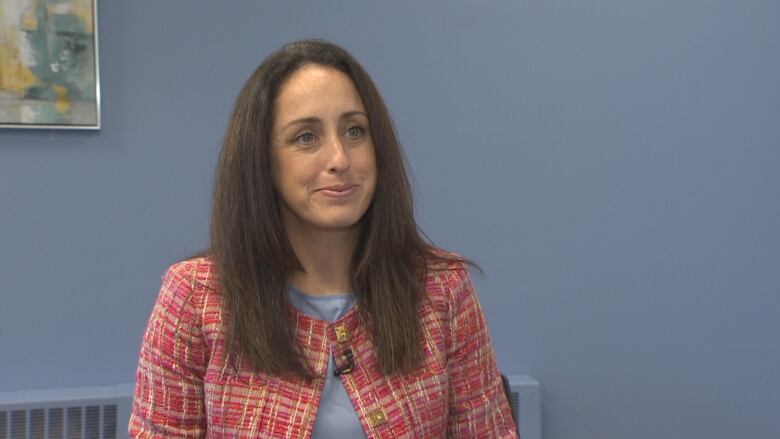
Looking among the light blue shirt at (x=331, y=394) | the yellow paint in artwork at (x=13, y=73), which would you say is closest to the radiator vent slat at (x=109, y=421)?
the yellow paint in artwork at (x=13, y=73)

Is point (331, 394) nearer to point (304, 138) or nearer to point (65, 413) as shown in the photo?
point (304, 138)

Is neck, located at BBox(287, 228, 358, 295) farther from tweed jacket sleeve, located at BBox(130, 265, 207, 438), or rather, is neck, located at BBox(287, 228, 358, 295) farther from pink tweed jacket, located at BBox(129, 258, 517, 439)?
tweed jacket sleeve, located at BBox(130, 265, 207, 438)

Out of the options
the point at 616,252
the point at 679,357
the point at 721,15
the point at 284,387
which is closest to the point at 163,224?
the point at 284,387

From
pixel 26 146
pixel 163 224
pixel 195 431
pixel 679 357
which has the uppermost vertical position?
pixel 26 146

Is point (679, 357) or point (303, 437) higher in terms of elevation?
point (303, 437)

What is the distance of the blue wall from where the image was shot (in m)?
2.01

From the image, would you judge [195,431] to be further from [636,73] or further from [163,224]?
[636,73]

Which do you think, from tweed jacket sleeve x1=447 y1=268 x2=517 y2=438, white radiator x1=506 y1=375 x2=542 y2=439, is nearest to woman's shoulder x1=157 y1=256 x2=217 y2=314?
tweed jacket sleeve x1=447 y1=268 x2=517 y2=438

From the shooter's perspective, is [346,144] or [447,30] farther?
[447,30]

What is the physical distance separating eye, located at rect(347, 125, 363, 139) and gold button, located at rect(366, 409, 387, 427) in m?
0.39

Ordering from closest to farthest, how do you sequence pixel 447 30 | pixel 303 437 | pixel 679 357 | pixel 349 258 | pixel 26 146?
pixel 303 437 → pixel 349 258 → pixel 26 146 → pixel 447 30 → pixel 679 357

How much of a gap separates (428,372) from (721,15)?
1.66 m

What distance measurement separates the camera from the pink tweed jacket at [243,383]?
110cm

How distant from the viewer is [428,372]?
3.80 feet
